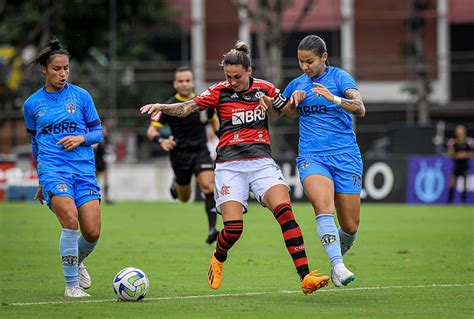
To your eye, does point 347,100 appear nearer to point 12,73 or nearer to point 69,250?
point 69,250

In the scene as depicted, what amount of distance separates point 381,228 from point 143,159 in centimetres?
1676

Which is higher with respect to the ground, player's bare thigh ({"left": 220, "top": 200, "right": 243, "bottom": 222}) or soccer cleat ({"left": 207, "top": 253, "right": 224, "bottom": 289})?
player's bare thigh ({"left": 220, "top": 200, "right": 243, "bottom": 222})

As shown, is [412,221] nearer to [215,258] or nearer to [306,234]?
[306,234]

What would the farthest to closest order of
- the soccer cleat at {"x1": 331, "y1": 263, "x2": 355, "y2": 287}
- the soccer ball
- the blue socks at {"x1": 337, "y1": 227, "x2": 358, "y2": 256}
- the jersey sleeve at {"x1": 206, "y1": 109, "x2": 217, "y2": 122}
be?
the jersey sleeve at {"x1": 206, "y1": 109, "x2": 217, "y2": 122}
the blue socks at {"x1": 337, "y1": 227, "x2": 358, "y2": 256}
the soccer ball
the soccer cleat at {"x1": 331, "y1": 263, "x2": 355, "y2": 287}

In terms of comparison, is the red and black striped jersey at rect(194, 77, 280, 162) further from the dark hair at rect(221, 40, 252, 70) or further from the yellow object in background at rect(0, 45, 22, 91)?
the yellow object in background at rect(0, 45, 22, 91)

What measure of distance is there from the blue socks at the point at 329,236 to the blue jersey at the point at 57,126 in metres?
2.25

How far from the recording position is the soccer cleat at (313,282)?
29.7ft

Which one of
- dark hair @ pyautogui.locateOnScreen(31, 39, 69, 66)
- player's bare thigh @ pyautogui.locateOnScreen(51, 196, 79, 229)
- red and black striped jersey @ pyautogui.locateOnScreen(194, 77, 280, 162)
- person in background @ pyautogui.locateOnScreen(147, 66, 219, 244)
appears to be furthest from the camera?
person in background @ pyautogui.locateOnScreen(147, 66, 219, 244)

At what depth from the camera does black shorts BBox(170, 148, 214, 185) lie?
51.5ft

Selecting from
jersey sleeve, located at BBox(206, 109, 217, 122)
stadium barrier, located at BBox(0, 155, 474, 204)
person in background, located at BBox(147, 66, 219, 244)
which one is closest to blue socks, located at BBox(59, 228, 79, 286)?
jersey sleeve, located at BBox(206, 109, 217, 122)

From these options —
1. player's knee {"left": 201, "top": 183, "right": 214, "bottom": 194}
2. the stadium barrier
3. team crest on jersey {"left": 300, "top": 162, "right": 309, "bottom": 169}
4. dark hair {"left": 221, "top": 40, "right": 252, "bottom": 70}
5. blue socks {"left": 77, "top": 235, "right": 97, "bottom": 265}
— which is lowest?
the stadium barrier

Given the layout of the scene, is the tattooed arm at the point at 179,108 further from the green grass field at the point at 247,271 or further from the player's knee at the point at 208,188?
the player's knee at the point at 208,188

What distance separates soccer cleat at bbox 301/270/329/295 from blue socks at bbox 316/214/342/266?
0.52 m

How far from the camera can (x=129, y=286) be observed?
9523mm
